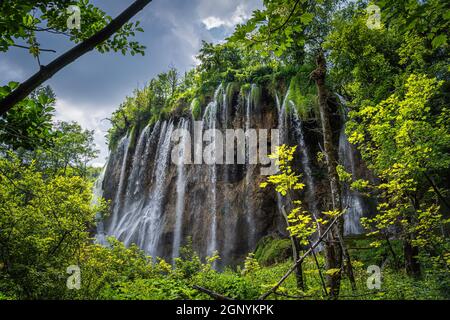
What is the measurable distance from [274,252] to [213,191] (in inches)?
331

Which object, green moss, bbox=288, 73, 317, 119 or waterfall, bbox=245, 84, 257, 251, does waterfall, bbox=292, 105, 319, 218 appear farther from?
waterfall, bbox=245, 84, 257, 251

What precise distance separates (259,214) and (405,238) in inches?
434

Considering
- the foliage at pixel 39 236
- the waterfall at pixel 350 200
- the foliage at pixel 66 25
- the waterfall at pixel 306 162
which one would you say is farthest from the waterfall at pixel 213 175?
the foliage at pixel 66 25

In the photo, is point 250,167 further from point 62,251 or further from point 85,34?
point 85,34

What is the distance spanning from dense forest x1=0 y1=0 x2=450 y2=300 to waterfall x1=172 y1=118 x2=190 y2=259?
24 cm

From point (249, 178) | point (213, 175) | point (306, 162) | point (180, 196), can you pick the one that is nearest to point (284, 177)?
point (306, 162)

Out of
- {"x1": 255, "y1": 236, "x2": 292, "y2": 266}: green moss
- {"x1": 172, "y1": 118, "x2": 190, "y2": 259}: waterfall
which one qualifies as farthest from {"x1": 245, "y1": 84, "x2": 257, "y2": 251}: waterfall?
{"x1": 172, "y1": 118, "x2": 190, "y2": 259}: waterfall

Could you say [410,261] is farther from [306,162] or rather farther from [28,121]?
[28,121]

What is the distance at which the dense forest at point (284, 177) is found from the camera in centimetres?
256

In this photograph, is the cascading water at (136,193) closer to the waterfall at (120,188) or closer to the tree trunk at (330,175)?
the waterfall at (120,188)

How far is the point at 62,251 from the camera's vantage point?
7172 millimetres

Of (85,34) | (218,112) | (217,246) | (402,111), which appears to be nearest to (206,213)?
(217,246)

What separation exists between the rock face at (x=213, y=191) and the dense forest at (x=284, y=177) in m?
0.15

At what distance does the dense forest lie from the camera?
2.56 m
